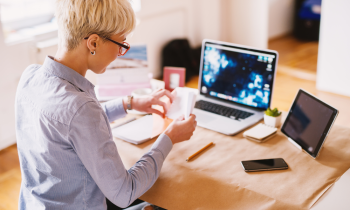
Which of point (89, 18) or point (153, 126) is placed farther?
point (153, 126)

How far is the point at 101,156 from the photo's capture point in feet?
3.28

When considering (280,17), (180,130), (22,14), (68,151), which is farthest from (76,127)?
(280,17)

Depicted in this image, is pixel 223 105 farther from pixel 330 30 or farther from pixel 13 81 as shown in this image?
pixel 330 30

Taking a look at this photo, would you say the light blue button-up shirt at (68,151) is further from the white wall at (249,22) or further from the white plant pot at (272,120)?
the white wall at (249,22)

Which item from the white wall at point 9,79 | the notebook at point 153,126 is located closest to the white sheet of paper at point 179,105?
the notebook at point 153,126

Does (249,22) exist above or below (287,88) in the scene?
above

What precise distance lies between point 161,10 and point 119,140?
9.86ft

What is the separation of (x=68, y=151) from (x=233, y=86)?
96 centimetres

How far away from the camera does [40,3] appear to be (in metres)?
3.25

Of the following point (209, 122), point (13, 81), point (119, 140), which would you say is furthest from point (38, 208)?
point (13, 81)

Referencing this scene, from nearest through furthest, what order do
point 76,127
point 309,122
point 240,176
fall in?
point 76,127, point 240,176, point 309,122

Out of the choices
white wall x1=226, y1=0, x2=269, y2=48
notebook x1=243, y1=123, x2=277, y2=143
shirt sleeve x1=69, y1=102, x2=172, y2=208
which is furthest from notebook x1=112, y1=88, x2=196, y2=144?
white wall x1=226, y1=0, x2=269, y2=48

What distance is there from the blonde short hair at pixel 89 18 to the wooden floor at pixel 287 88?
1685mm

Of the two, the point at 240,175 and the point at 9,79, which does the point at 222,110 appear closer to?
the point at 240,175
